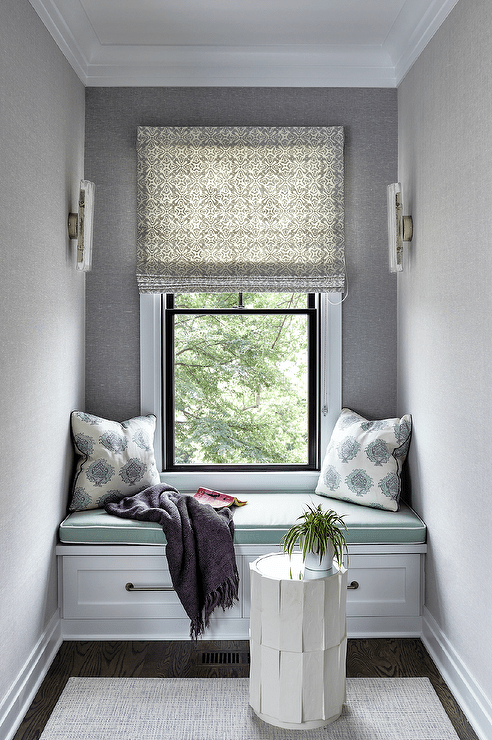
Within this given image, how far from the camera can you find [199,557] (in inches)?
98.3

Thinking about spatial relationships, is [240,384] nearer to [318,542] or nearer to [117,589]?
[117,589]

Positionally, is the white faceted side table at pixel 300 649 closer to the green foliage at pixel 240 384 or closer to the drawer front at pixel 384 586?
the drawer front at pixel 384 586

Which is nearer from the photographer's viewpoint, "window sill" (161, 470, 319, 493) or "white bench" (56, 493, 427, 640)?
"white bench" (56, 493, 427, 640)

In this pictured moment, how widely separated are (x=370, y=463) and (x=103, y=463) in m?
1.26

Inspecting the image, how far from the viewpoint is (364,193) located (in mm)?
3062

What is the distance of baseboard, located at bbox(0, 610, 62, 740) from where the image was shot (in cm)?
195

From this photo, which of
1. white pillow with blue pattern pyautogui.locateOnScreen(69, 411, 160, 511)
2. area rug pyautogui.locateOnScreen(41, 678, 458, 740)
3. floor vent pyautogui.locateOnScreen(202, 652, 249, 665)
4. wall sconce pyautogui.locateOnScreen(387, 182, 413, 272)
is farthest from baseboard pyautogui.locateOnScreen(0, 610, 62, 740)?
wall sconce pyautogui.locateOnScreen(387, 182, 413, 272)

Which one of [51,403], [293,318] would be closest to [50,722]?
[51,403]

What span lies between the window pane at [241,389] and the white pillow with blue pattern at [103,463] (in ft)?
1.27

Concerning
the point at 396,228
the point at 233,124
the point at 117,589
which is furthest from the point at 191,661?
the point at 233,124

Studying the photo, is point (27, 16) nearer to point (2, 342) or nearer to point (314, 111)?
point (2, 342)

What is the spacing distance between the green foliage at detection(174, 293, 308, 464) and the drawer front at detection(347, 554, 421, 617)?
2.47 feet

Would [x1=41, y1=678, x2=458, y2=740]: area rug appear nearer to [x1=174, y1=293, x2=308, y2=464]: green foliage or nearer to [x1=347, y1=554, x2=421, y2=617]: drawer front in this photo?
[x1=347, y1=554, x2=421, y2=617]: drawer front

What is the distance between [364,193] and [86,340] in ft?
5.38
